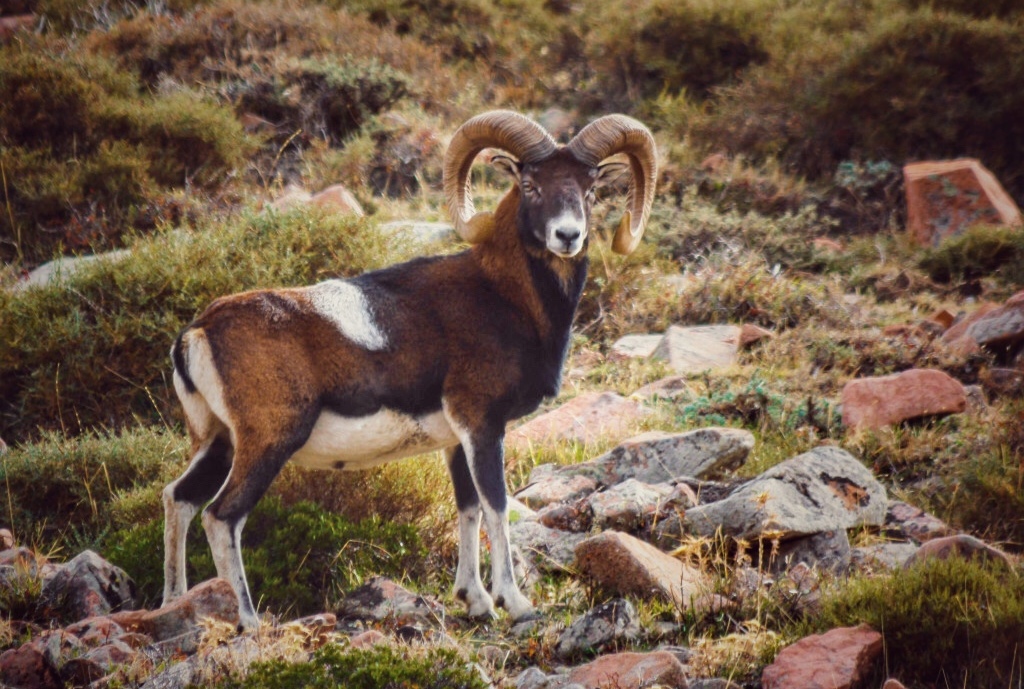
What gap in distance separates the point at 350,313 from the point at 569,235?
3.97 ft

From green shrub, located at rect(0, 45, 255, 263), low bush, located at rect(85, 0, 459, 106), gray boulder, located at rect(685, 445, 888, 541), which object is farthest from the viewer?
low bush, located at rect(85, 0, 459, 106)

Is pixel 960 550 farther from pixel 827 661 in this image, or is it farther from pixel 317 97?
pixel 317 97

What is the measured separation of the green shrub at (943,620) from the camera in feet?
15.6

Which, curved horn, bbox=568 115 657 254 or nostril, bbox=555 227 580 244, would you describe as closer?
nostril, bbox=555 227 580 244

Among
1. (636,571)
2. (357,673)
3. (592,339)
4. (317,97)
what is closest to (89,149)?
(317,97)

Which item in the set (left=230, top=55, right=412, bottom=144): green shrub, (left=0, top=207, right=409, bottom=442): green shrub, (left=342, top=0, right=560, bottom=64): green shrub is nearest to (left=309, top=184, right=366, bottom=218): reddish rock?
(left=0, top=207, right=409, bottom=442): green shrub

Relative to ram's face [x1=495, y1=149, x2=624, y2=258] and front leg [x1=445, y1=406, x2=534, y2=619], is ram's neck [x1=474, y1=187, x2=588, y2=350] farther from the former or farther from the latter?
front leg [x1=445, y1=406, x2=534, y2=619]

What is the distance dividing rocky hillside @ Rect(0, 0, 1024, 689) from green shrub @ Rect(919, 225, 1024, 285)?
0.19ft

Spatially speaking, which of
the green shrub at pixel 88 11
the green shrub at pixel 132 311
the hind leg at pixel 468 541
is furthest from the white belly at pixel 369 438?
the green shrub at pixel 88 11

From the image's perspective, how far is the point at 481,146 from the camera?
6.54 m

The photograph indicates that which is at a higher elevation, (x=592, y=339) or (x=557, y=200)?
(x=557, y=200)

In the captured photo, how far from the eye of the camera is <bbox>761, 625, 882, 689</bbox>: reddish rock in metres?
4.48

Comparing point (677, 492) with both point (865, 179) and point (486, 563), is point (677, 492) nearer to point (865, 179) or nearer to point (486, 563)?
point (486, 563)

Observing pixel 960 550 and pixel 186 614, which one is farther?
pixel 960 550
